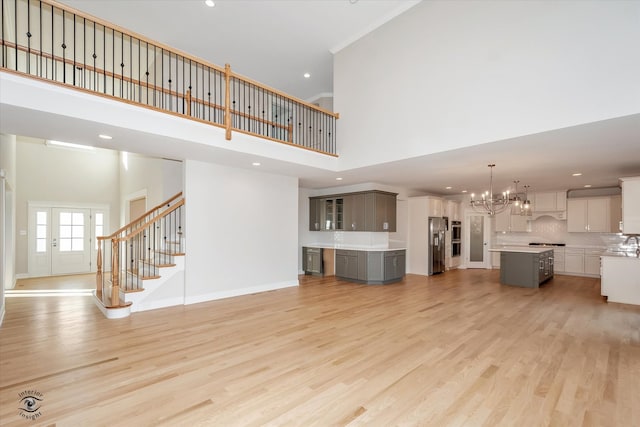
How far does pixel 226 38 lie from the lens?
247 inches

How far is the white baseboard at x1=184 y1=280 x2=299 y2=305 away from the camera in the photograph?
5562 millimetres

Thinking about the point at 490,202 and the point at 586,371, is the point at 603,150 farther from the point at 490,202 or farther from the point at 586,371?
the point at 586,371

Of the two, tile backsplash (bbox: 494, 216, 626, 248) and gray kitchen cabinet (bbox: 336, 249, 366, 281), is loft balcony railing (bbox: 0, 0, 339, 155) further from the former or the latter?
tile backsplash (bbox: 494, 216, 626, 248)

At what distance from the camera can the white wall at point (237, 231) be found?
18.4 ft

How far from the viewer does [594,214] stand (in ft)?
28.1

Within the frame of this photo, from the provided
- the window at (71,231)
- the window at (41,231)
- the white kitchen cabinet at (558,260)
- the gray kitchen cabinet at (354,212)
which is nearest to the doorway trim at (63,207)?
the window at (41,231)

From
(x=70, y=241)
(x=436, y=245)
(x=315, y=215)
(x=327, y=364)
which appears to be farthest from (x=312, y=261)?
(x=70, y=241)

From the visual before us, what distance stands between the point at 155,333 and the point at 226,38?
18.8 ft

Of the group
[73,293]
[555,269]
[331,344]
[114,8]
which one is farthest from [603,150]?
[73,293]

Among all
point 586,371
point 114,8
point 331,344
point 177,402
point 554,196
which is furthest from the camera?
point 554,196

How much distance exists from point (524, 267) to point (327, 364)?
6314 mm

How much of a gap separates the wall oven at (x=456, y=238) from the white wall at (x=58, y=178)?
11128 mm

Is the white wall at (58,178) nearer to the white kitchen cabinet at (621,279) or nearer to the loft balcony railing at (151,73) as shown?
the loft balcony railing at (151,73)

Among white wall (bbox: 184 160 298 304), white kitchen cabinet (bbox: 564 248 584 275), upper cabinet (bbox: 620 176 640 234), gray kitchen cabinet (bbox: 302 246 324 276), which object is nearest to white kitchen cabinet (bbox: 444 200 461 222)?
white kitchen cabinet (bbox: 564 248 584 275)
